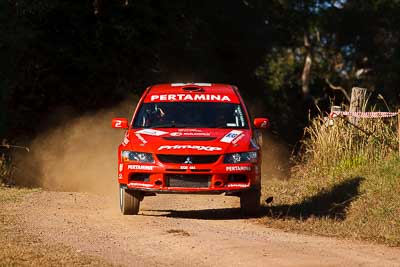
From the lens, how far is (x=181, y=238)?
1195 centimetres

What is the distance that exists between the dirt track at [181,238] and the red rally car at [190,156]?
436 mm

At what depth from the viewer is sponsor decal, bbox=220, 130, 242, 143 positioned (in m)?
13.9

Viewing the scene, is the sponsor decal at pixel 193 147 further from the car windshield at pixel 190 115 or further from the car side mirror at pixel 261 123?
the car side mirror at pixel 261 123

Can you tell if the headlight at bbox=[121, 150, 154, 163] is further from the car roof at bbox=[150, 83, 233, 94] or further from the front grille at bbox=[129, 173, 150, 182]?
the car roof at bbox=[150, 83, 233, 94]

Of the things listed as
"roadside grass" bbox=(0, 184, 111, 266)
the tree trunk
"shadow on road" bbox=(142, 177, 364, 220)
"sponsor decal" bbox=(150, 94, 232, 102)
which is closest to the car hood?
"sponsor decal" bbox=(150, 94, 232, 102)

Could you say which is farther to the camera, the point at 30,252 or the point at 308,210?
the point at 308,210

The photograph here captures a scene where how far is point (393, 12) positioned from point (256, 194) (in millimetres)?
36648

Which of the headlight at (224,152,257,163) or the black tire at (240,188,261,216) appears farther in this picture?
the black tire at (240,188,261,216)

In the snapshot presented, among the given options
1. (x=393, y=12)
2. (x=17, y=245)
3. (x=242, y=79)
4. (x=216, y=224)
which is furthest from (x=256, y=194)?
(x=393, y=12)

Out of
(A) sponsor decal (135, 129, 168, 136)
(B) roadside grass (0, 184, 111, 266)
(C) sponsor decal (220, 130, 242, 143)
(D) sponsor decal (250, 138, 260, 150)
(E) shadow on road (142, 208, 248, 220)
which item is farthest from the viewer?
(E) shadow on road (142, 208, 248, 220)

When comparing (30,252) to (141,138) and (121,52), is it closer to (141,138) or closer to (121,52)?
(141,138)

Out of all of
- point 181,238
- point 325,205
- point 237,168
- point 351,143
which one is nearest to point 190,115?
point 237,168

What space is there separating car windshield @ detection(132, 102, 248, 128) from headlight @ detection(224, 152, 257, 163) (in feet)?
3.26

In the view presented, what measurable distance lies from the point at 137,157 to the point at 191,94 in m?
1.92
